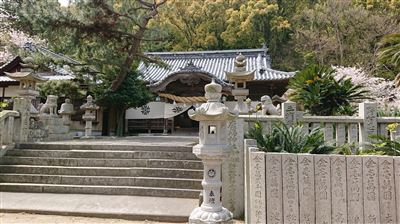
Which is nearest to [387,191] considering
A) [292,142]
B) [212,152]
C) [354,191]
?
[354,191]

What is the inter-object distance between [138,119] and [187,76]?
4.18 m

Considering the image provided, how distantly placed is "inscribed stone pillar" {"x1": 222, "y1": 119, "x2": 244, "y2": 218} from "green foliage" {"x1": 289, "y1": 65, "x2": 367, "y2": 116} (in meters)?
2.55

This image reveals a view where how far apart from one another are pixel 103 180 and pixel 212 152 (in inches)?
153

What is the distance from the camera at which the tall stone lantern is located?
162 inches

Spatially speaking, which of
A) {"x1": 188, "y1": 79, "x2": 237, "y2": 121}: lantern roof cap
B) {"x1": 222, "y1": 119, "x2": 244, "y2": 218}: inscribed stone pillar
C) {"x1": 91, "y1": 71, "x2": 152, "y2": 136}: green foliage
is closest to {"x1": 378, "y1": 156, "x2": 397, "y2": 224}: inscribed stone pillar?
{"x1": 188, "y1": 79, "x2": 237, "y2": 121}: lantern roof cap

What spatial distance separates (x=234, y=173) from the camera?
5395mm

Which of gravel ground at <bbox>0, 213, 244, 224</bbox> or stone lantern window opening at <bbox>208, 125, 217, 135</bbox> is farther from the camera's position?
gravel ground at <bbox>0, 213, 244, 224</bbox>

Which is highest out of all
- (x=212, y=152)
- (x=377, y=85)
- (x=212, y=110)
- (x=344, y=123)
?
(x=377, y=85)

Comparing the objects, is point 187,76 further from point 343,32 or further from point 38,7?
point 343,32

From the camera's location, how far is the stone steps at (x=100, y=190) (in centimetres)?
653

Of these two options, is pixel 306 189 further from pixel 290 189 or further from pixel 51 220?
pixel 51 220

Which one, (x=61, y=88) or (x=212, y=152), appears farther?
(x=61, y=88)

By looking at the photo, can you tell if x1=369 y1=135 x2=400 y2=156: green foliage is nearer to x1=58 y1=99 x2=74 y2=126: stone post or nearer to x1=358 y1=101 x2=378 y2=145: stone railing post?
x1=358 y1=101 x2=378 y2=145: stone railing post

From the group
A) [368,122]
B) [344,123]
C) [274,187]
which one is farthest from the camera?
[344,123]
